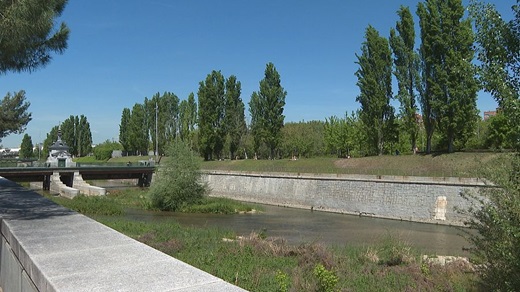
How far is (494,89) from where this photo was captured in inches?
235

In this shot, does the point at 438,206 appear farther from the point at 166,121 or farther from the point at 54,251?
the point at 166,121

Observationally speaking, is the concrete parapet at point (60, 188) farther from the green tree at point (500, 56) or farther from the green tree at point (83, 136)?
the green tree at point (83, 136)

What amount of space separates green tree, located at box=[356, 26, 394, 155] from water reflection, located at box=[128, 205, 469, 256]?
12.1 metres

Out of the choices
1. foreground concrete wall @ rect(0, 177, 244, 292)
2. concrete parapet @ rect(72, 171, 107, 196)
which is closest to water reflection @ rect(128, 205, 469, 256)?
concrete parapet @ rect(72, 171, 107, 196)

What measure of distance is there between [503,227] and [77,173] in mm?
51782

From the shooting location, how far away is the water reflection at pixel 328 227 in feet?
66.9

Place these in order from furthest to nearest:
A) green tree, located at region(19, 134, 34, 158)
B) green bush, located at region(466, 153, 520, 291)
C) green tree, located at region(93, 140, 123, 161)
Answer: green tree, located at region(19, 134, 34, 158) → green tree, located at region(93, 140, 123, 161) → green bush, located at region(466, 153, 520, 291)

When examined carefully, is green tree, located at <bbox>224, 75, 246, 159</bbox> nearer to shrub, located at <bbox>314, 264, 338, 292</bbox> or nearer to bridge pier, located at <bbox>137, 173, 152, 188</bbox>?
bridge pier, located at <bbox>137, 173, 152, 188</bbox>

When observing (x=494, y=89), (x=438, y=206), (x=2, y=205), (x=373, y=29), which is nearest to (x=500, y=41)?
(x=494, y=89)

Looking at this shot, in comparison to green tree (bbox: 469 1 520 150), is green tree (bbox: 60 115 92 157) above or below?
above

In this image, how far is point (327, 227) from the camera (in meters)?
26.0

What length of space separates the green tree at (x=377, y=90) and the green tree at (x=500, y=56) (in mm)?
35807

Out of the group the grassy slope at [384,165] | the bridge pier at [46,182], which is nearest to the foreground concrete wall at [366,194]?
the grassy slope at [384,165]

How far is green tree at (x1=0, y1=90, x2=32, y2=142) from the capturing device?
25.3 metres
